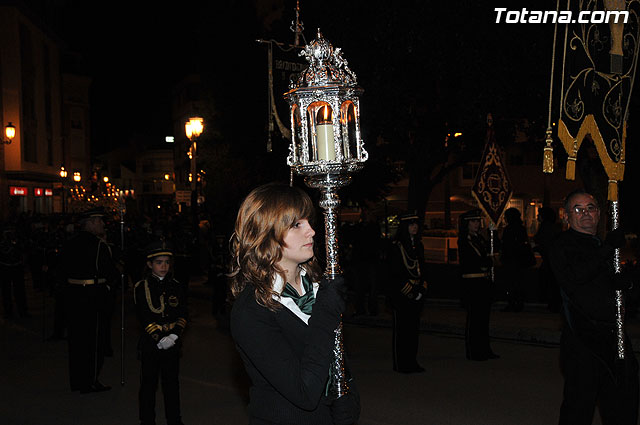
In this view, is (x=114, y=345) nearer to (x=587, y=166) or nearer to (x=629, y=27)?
(x=629, y=27)

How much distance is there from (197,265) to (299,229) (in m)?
22.5

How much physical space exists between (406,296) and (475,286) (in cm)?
131

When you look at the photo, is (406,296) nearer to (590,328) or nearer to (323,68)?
(590,328)

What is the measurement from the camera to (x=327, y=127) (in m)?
3.51

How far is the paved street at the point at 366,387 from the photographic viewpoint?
7.22 meters

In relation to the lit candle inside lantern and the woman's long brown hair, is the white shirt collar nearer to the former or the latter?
the woman's long brown hair

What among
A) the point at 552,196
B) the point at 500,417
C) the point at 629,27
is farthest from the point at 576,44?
the point at 552,196

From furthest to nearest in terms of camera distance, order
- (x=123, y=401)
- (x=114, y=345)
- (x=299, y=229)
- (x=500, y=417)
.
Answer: (x=114, y=345) < (x=123, y=401) < (x=500, y=417) < (x=299, y=229)

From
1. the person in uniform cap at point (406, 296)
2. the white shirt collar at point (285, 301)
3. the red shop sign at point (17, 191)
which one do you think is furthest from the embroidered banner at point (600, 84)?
the red shop sign at point (17, 191)

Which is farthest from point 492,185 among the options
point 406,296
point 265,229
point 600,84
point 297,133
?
point 265,229

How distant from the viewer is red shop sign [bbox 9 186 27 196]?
44188 mm

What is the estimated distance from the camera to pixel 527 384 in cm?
825

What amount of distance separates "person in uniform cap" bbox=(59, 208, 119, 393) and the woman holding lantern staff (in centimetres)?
608

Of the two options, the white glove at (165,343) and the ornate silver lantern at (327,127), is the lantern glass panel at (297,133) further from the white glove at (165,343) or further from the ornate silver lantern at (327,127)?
the white glove at (165,343)
